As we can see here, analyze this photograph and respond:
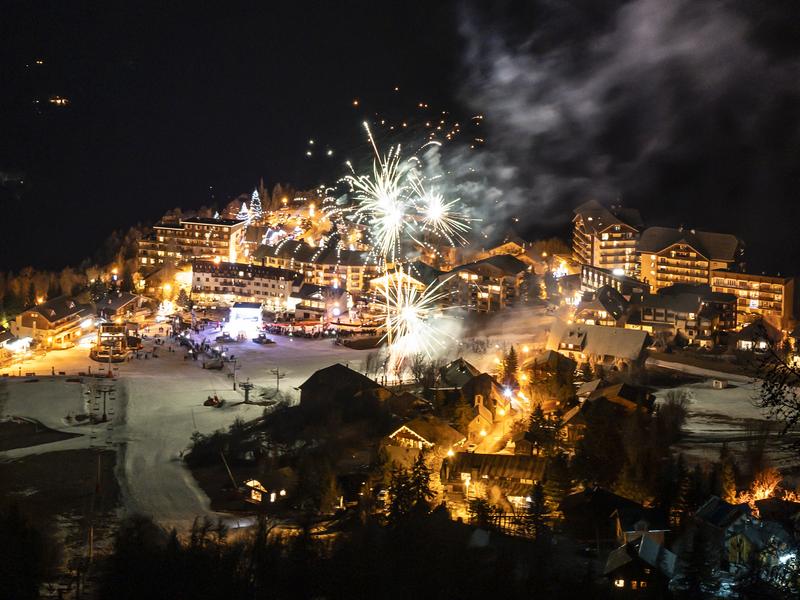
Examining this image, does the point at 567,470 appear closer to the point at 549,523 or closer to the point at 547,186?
the point at 549,523

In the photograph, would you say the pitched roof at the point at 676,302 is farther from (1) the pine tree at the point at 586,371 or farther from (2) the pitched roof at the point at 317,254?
(2) the pitched roof at the point at 317,254

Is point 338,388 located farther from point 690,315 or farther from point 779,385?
point 779,385

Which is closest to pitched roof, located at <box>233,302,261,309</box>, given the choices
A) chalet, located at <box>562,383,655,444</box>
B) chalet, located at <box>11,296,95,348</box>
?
chalet, located at <box>11,296,95,348</box>

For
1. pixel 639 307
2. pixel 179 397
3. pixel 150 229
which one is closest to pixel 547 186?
pixel 639 307

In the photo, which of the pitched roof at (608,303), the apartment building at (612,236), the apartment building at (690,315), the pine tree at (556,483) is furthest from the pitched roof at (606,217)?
the pine tree at (556,483)

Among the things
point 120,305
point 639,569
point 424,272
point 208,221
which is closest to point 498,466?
point 639,569
